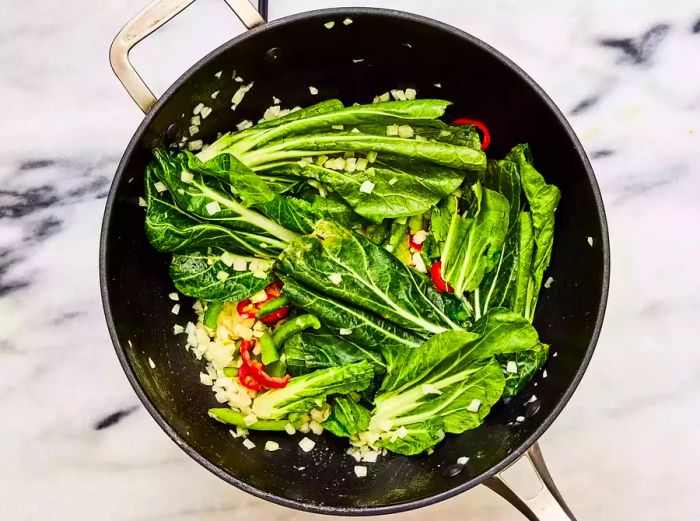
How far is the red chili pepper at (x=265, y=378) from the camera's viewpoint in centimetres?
164

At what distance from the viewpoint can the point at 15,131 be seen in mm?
1820

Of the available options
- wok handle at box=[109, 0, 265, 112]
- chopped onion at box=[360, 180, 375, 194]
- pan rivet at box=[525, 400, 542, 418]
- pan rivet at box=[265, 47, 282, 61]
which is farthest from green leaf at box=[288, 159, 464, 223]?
pan rivet at box=[525, 400, 542, 418]

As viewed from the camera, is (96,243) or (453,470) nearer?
(453,470)

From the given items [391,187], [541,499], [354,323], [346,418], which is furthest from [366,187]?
[541,499]

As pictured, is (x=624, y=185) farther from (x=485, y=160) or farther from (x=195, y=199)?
(x=195, y=199)

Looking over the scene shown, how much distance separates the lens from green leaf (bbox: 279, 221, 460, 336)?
62.5 inches

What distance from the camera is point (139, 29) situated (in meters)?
1.43

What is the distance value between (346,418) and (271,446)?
0.66 feet

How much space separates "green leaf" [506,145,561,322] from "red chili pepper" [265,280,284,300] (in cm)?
55

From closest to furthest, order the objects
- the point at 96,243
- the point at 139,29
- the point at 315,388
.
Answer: the point at 139,29 → the point at 315,388 → the point at 96,243

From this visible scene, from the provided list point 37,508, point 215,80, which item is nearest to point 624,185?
point 215,80

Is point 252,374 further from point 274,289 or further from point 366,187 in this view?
point 366,187

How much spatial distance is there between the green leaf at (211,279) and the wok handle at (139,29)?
0.38 metres

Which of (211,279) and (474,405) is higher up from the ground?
(211,279)
